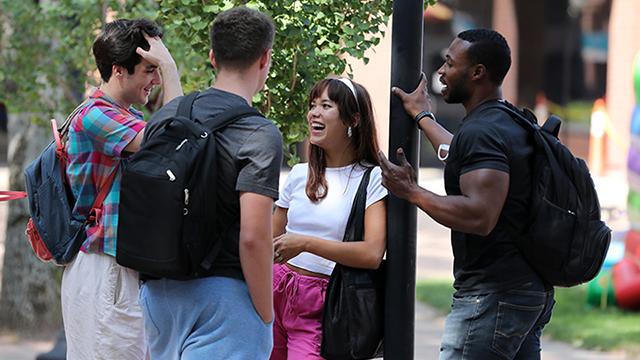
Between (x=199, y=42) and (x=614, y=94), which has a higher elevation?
(x=199, y=42)

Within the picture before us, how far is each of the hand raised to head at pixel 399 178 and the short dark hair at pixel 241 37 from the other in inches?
23.0

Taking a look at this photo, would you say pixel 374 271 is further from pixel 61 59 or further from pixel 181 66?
pixel 61 59

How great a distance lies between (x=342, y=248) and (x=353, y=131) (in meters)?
0.48

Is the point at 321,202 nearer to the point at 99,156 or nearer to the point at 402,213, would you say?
the point at 402,213

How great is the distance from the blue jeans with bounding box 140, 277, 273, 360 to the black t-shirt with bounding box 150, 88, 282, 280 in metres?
0.05

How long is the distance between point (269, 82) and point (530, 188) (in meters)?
1.31

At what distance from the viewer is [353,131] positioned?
14.0ft

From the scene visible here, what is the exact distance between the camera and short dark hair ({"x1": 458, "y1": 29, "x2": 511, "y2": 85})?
12.9ft

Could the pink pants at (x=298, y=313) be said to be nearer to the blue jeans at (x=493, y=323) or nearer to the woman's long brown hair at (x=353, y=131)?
the woman's long brown hair at (x=353, y=131)

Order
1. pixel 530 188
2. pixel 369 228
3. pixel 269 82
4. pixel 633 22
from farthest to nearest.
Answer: pixel 633 22 → pixel 269 82 → pixel 369 228 → pixel 530 188

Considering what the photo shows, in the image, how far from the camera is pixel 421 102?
4098 millimetres

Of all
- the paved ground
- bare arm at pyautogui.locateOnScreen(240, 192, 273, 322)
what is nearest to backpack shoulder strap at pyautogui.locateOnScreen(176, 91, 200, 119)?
bare arm at pyautogui.locateOnScreen(240, 192, 273, 322)

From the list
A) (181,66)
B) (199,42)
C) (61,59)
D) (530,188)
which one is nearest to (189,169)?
(530,188)

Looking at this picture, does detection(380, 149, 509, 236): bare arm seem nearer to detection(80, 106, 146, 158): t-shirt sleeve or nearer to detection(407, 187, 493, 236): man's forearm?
detection(407, 187, 493, 236): man's forearm
